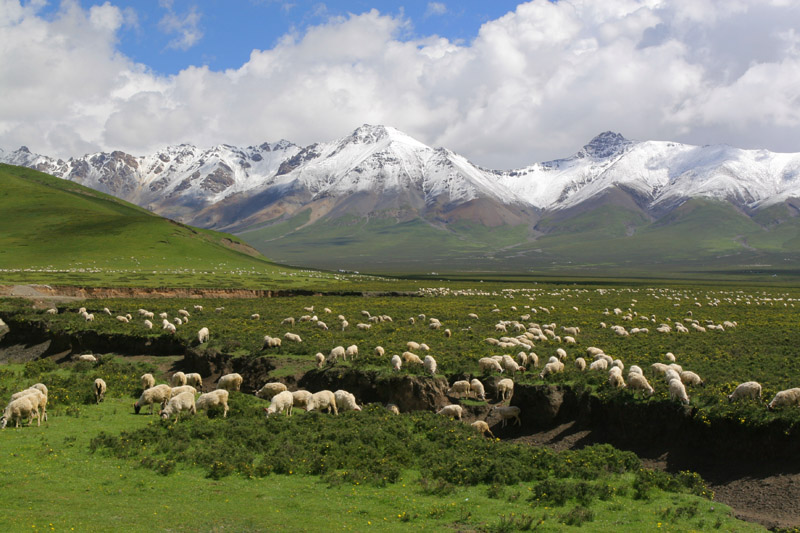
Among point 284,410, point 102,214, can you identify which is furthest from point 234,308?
point 102,214

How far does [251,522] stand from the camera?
43.7 feet

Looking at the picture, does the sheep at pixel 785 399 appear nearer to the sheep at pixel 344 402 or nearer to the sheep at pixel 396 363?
the sheep at pixel 344 402

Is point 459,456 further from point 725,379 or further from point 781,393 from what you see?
point 725,379

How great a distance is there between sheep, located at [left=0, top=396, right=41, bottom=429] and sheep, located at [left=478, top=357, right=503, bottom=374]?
65.5ft

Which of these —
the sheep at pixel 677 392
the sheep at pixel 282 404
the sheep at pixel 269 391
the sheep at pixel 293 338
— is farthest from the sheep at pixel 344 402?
the sheep at pixel 677 392

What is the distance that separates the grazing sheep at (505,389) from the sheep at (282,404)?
9.91 m

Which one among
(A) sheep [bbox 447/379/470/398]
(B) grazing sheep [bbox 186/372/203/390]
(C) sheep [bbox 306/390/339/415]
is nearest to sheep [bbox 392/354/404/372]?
(A) sheep [bbox 447/379/470/398]

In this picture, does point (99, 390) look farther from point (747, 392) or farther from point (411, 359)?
point (747, 392)

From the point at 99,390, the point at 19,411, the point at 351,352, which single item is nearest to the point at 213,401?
the point at 99,390

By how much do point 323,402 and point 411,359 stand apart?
8017 millimetres

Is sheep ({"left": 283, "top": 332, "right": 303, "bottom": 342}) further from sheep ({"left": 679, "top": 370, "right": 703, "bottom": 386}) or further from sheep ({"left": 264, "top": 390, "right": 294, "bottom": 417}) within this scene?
sheep ({"left": 679, "top": 370, "right": 703, "bottom": 386})

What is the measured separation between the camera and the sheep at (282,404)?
22828 millimetres

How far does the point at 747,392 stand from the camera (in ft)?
70.1

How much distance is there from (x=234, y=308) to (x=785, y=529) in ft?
172
